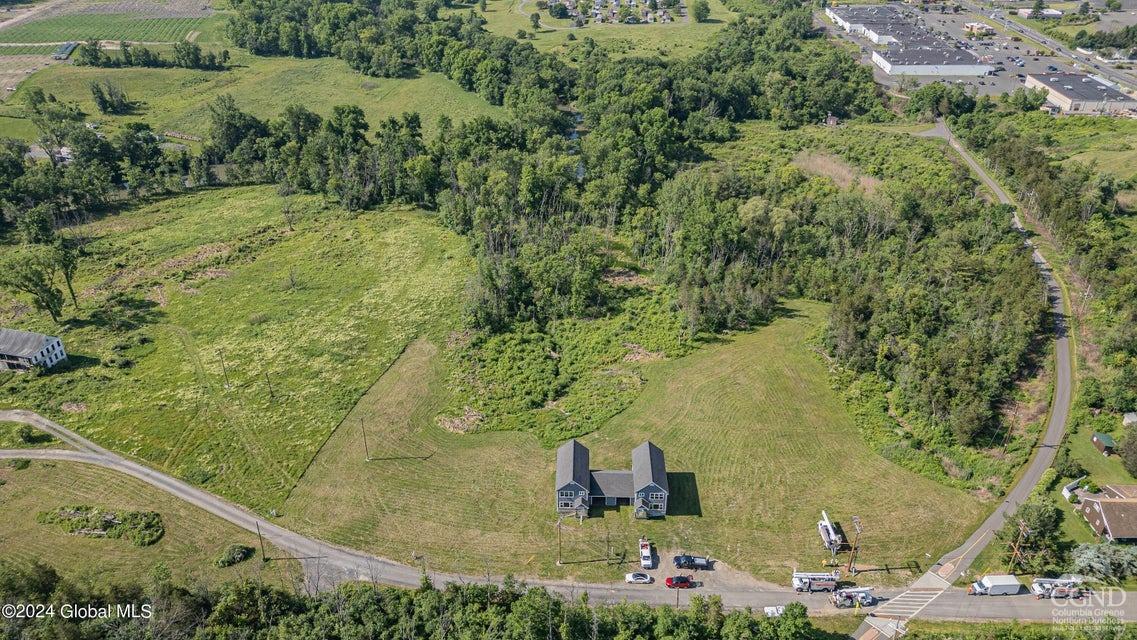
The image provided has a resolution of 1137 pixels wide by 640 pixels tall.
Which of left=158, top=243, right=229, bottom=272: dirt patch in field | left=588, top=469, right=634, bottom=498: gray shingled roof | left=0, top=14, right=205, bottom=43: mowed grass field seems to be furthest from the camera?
left=0, top=14, right=205, bottom=43: mowed grass field

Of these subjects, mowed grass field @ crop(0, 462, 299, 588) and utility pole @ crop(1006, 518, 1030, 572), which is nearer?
utility pole @ crop(1006, 518, 1030, 572)

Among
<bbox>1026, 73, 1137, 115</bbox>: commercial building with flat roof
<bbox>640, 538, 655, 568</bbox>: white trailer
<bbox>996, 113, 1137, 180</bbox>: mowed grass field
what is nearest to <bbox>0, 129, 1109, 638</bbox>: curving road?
<bbox>640, 538, 655, 568</bbox>: white trailer

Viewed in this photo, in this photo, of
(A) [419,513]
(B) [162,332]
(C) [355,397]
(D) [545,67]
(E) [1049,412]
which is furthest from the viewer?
(D) [545,67]

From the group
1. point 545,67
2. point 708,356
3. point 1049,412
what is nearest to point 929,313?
point 1049,412

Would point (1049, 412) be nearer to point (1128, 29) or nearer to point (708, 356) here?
point (708, 356)

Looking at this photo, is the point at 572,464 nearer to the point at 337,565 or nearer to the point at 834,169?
the point at 337,565

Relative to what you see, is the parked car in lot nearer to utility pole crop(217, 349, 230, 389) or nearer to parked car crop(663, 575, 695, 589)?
parked car crop(663, 575, 695, 589)
